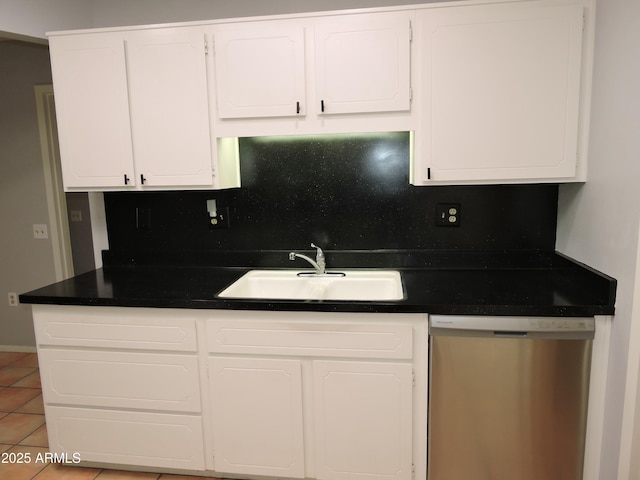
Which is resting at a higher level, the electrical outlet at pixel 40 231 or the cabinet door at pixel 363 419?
the electrical outlet at pixel 40 231

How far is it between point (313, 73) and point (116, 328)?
1.46 metres

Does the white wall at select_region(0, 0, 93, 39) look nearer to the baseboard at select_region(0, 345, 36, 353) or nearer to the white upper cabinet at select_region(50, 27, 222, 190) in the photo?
the white upper cabinet at select_region(50, 27, 222, 190)

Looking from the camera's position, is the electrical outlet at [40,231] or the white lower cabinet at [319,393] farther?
the electrical outlet at [40,231]

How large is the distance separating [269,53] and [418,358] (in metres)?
1.50

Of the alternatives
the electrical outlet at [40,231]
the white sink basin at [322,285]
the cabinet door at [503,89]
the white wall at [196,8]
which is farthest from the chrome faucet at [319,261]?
the electrical outlet at [40,231]

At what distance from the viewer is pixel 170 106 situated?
2.05 meters

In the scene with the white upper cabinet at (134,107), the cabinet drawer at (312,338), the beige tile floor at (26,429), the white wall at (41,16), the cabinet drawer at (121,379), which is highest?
the white wall at (41,16)

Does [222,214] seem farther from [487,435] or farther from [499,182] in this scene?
[487,435]

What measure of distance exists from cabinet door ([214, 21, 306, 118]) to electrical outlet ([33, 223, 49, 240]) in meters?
2.17

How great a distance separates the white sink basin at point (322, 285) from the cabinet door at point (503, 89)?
2.16 ft

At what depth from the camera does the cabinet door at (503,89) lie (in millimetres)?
1801

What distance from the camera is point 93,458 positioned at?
6.72ft

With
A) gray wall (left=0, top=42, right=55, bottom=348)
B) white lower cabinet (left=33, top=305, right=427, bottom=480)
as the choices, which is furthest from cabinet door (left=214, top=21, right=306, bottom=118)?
gray wall (left=0, top=42, right=55, bottom=348)

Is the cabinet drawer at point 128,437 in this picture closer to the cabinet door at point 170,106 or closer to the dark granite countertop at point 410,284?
the dark granite countertop at point 410,284
